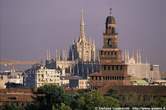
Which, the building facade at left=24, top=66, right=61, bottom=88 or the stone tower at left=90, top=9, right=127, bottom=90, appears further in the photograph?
the building facade at left=24, top=66, right=61, bottom=88

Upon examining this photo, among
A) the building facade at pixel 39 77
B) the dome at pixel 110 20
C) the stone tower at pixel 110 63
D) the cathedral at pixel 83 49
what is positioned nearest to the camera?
the stone tower at pixel 110 63

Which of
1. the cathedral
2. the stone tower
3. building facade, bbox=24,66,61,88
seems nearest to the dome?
the stone tower

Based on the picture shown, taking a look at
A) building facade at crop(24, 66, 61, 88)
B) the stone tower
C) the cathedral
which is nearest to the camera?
the stone tower

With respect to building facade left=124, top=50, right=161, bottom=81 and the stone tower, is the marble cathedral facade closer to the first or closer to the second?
building facade left=124, top=50, right=161, bottom=81

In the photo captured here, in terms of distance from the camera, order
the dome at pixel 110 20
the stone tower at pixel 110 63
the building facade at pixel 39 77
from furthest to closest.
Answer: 1. the building facade at pixel 39 77
2. the dome at pixel 110 20
3. the stone tower at pixel 110 63

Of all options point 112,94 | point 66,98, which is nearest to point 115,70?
point 112,94

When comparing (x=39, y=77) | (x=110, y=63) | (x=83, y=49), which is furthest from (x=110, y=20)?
(x=83, y=49)

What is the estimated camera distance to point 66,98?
221 ft

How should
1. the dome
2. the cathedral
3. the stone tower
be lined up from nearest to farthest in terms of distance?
the stone tower, the dome, the cathedral

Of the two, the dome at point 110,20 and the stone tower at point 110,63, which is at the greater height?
the dome at point 110,20

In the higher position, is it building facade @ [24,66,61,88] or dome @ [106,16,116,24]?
dome @ [106,16,116,24]

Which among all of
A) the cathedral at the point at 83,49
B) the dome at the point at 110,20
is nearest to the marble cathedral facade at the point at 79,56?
the cathedral at the point at 83,49

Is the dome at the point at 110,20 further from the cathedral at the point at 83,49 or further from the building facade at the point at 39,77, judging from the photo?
the cathedral at the point at 83,49

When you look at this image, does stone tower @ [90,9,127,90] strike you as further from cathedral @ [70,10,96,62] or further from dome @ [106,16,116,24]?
cathedral @ [70,10,96,62]
